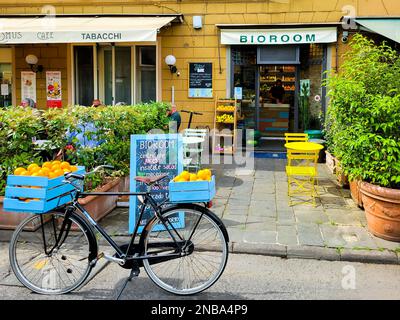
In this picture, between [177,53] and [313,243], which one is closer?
[313,243]

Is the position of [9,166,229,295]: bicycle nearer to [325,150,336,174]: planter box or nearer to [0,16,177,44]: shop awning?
[325,150,336,174]: planter box

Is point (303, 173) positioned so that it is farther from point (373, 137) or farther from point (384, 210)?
point (384, 210)

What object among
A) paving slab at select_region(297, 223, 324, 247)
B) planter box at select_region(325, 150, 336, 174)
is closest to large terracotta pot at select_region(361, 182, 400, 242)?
paving slab at select_region(297, 223, 324, 247)

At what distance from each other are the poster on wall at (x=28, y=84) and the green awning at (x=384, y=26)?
7.86 meters

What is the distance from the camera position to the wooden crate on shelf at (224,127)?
33.3ft

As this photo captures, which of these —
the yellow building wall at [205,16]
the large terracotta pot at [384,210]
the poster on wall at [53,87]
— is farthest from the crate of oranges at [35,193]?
the poster on wall at [53,87]

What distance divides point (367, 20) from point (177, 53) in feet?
14.1

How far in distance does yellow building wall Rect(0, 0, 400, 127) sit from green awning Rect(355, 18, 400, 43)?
13.4 inches

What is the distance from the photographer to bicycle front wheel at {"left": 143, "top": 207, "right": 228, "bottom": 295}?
11.9ft

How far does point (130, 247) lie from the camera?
3672 mm

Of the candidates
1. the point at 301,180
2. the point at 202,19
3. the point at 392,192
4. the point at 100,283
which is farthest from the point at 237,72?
the point at 100,283

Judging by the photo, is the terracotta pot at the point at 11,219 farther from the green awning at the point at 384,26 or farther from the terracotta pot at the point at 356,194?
the green awning at the point at 384,26
